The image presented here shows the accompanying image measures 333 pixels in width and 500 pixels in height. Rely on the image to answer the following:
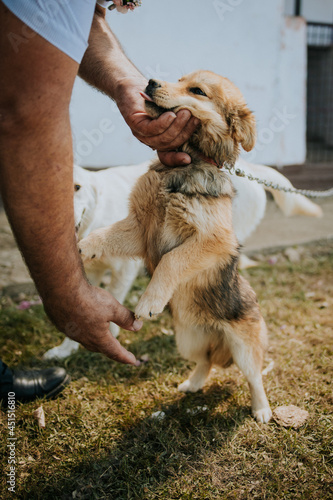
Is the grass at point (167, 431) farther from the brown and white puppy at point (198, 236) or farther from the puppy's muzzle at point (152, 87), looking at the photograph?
the puppy's muzzle at point (152, 87)

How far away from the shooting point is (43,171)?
1.32 metres

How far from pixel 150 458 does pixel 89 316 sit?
94cm

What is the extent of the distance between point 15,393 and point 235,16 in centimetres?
546

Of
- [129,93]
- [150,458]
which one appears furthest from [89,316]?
[129,93]

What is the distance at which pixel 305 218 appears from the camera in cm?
608

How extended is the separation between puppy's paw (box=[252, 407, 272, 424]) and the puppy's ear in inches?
57.9

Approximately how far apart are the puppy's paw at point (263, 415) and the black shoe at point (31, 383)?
1183mm

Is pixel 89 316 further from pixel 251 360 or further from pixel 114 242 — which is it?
pixel 251 360

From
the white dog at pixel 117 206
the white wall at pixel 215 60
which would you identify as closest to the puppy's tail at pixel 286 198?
the white dog at pixel 117 206

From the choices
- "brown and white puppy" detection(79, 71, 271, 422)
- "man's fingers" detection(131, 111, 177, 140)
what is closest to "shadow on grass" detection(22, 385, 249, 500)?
"brown and white puppy" detection(79, 71, 271, 422)

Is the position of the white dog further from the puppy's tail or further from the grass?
the grass

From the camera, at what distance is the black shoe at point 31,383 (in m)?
2.40

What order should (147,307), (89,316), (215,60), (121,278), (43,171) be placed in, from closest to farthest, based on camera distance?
(43,171)
(89,316)
(147,307)
(121,278)
(215,60)

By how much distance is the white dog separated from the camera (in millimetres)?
2969
